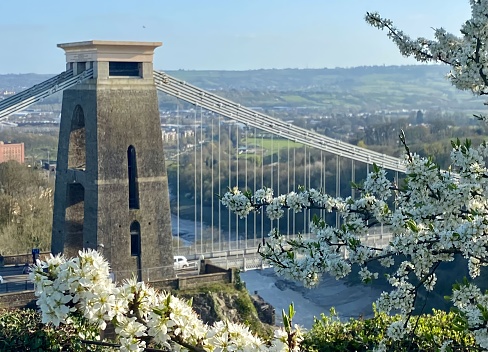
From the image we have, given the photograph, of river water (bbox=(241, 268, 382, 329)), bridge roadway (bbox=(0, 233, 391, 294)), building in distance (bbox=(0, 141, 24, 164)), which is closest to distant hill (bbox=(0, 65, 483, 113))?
building in distance (bbox=(0, 141, 24, 164))

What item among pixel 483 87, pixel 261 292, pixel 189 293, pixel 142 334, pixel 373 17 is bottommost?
pixel 261 292

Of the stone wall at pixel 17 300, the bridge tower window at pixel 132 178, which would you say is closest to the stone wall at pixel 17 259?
the bridge tower window at pixel 132 178

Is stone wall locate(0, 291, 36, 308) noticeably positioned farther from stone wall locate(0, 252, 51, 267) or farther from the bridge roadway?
stone wall locate(0, 252, 51, 267)

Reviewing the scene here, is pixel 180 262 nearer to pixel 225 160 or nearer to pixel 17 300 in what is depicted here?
pixel 17 300

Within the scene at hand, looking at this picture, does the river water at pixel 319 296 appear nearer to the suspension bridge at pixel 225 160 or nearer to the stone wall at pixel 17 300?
the suspension bridge at pixel 225 160

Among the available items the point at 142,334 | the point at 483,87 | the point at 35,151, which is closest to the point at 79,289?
the point at 142,334

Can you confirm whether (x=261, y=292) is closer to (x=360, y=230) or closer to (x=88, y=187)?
(x=88, y=187)

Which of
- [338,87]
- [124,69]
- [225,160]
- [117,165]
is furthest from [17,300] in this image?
[338,87]
